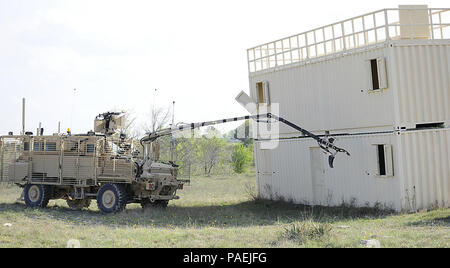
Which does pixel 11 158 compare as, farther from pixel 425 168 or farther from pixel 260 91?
pixel 425 168

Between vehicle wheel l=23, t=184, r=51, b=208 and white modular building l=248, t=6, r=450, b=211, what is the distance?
344 inches

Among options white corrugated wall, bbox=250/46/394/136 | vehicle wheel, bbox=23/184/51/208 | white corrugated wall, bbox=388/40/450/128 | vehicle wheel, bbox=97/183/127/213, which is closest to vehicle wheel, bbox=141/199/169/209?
vehicle wheel, bbox=97/183/127/213

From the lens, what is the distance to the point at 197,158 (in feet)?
155

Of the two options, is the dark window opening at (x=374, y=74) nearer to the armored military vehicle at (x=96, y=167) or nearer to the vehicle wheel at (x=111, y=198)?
the armored military vehicle at (x=96, y=167)

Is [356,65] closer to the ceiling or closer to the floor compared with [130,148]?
closer to the ceiling

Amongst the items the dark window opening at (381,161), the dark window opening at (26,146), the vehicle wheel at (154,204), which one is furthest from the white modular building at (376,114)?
the dark window opening at (26,146)

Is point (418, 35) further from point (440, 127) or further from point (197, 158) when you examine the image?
point (197, 158)

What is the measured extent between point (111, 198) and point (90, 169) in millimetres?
1190

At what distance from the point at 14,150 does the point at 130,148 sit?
4124 mm

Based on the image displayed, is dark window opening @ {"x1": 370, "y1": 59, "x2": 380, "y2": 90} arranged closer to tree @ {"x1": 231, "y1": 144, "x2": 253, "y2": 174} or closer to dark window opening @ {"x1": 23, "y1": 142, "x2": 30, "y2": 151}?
dark window opening @ {"x1": 23, "y1": 142, "x2": 30, "y2": 151}

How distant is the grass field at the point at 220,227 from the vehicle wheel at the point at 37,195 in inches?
13.4

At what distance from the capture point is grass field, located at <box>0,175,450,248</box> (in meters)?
10.8
